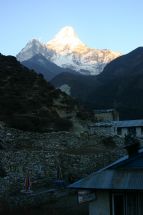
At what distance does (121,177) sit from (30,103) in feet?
136

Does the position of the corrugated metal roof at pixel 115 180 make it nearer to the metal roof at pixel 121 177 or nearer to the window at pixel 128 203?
the metal roof at pixel 121 177

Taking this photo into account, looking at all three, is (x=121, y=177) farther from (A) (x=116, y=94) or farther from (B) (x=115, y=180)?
(A) (x=116, y=94)

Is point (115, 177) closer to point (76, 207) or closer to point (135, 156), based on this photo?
point (135, 156)

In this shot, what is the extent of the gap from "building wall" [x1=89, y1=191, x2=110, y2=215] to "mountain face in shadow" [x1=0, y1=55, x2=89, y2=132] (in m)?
32.7

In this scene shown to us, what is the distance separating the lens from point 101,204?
16312 mm

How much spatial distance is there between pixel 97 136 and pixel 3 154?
1662 centimetres

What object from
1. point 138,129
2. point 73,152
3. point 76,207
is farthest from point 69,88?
point 76,207

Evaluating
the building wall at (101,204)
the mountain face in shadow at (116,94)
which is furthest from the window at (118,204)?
the mountain face in shadow at (116,94)

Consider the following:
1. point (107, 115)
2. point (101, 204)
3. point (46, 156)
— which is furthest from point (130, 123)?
point (101, 204)

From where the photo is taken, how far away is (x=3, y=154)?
3644 cm

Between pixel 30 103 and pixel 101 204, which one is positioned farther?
pixel 30 103

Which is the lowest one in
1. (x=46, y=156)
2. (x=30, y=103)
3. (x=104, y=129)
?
(x=46, y=156)

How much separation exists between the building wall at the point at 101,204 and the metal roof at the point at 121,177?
1.43 ft

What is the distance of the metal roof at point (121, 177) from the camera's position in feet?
50.2
